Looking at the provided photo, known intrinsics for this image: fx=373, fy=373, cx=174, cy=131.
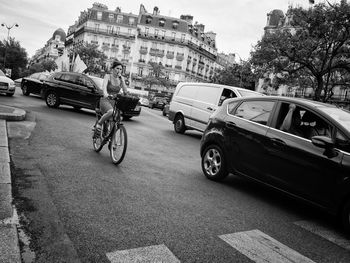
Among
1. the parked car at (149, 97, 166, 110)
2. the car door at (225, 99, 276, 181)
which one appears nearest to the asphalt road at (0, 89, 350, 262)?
the car door at (225, 99, 276, 181)

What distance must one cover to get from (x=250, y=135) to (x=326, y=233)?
1827 mm

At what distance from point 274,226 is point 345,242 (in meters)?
0.77

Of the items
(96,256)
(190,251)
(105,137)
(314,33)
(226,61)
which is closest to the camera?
(96,256)

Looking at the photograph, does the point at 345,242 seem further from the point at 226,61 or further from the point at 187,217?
the point at 226,61

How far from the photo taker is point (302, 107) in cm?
528

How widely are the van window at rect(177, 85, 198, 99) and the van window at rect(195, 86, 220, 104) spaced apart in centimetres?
28

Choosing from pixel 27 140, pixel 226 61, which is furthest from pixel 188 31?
pixel 27 140

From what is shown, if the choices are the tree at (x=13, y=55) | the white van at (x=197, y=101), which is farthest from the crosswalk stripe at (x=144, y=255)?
the tree at (x=13, y=55)

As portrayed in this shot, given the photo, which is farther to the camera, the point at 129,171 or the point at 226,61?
the point at 226,61

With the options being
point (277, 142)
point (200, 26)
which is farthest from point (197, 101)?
point (200, 26)

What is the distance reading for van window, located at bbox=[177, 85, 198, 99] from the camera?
13603 millimetres

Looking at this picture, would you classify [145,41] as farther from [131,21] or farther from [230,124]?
[230,124]

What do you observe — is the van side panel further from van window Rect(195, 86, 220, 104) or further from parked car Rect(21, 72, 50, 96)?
parked car Rect(21, 72, 50, 96)

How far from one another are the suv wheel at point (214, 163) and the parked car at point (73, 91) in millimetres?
8877
